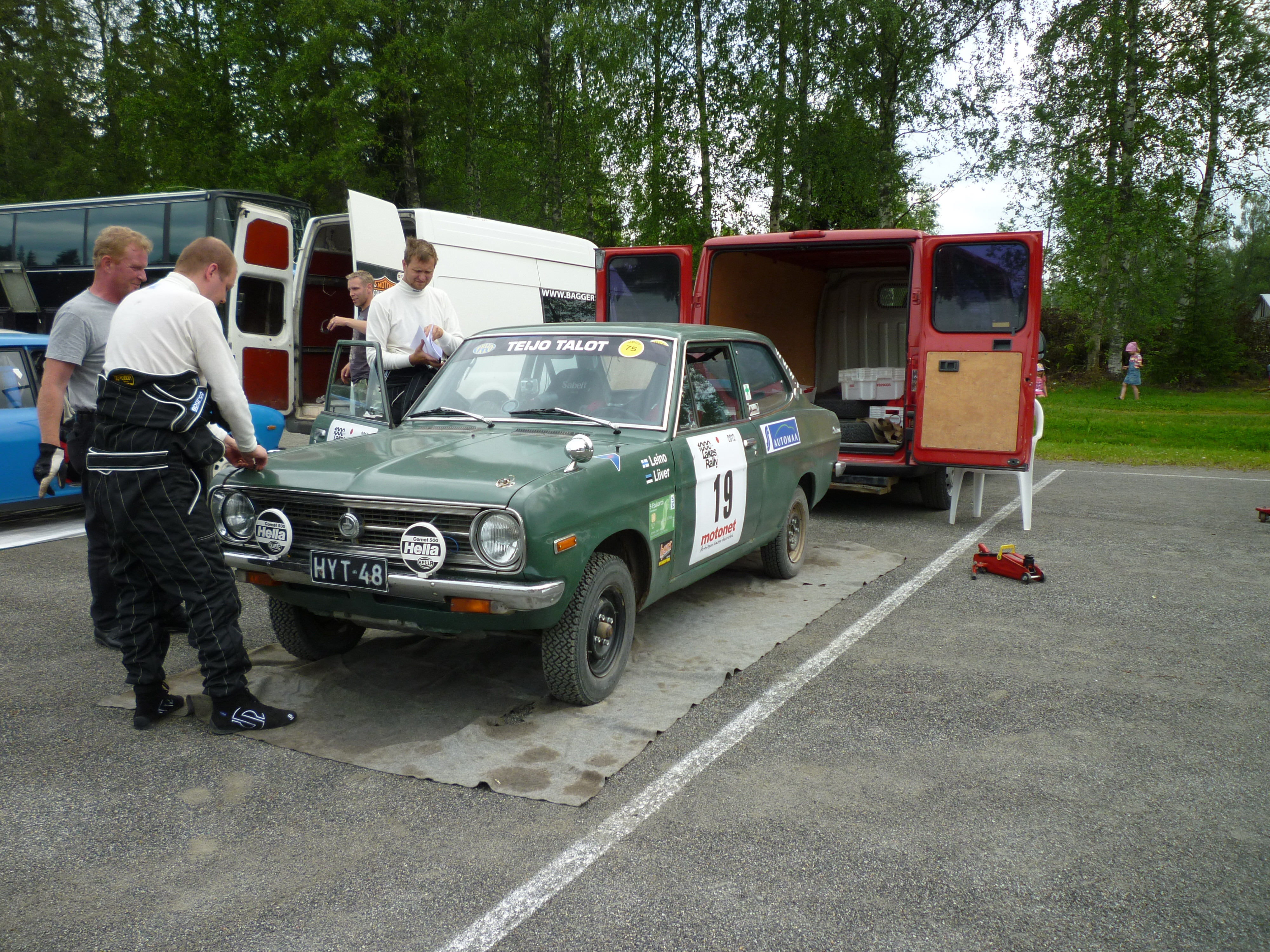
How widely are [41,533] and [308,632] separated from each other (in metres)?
4.36

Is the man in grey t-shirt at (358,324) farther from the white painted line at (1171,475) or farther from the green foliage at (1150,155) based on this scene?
the green foliage at (1150,155)

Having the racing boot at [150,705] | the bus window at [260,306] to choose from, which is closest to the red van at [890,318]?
the bus window at [260,306]

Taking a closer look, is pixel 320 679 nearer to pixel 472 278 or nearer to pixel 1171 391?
pixel 472 278

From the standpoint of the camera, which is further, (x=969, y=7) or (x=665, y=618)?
(x=969, y=7)

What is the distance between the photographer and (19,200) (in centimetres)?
2806

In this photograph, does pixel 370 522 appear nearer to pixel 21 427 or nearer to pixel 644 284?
pixel 21 427

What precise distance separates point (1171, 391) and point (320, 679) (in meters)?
27.6

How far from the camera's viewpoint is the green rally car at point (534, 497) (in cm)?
366

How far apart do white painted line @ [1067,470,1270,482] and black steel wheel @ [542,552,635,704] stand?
390 inches

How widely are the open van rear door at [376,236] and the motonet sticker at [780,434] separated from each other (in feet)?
13.4

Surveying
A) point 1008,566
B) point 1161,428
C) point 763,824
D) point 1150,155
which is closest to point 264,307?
point 1008,566

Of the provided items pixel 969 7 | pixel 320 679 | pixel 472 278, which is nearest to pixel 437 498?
pixel 320 679

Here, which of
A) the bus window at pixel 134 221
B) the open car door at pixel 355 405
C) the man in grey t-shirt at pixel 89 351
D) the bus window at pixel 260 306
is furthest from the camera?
the bus window at pixel 134 221

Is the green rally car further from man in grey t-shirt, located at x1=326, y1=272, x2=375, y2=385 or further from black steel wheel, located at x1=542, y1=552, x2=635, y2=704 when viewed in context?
man in grey t-shirt, located at x1=326, y1=272, x2=375, y2=385
